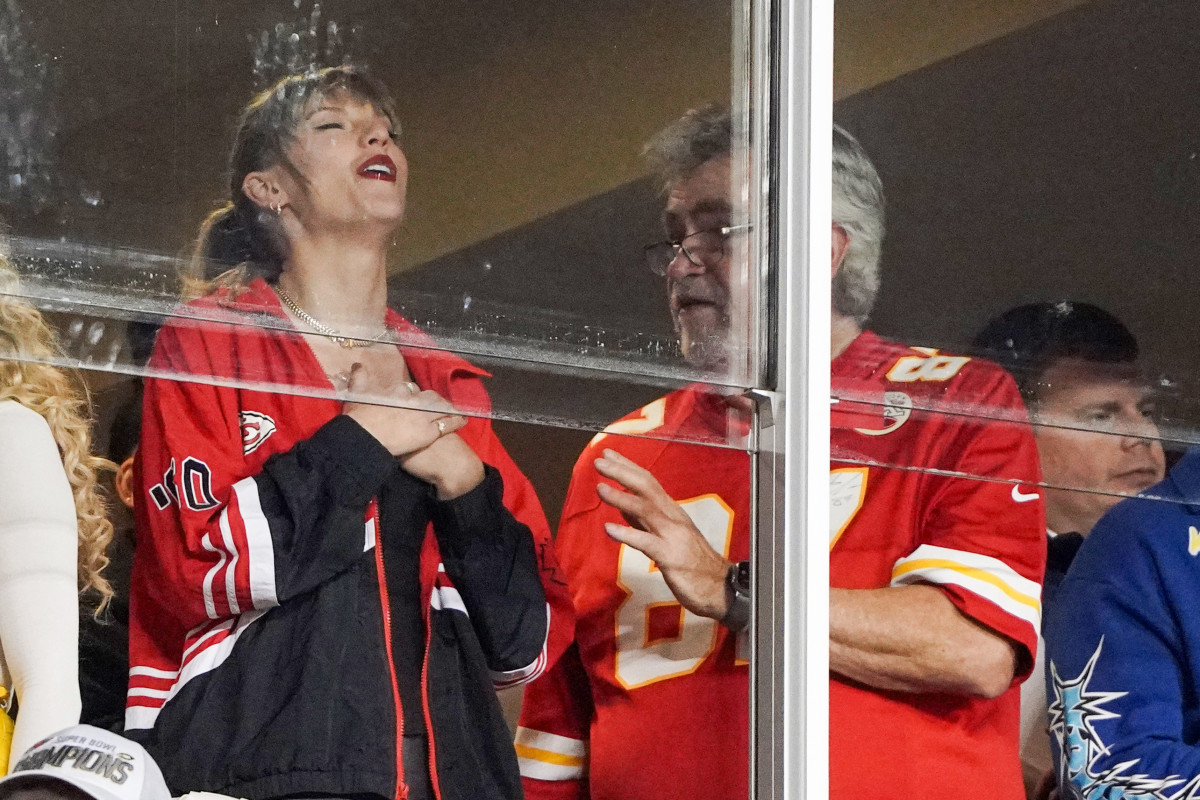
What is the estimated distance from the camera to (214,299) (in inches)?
60.5

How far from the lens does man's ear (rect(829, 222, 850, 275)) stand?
5.97ft

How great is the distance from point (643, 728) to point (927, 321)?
68cm

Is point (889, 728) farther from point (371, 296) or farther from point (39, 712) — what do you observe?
point (39, 712)

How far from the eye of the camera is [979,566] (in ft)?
5.98

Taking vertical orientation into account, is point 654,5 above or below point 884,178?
above

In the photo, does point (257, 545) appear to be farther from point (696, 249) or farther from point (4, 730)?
point (696, 249)

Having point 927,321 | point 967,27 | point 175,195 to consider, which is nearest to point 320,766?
point 175,195

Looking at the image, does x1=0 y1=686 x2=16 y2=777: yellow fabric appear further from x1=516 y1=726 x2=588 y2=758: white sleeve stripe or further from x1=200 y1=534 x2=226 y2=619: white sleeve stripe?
x1=516 y1=726 x2=588 y2=758: white sleeve stripe

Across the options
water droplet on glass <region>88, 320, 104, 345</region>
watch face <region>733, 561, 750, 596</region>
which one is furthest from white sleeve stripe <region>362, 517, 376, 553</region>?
watch face <region>733, 561, 750, 596</region>

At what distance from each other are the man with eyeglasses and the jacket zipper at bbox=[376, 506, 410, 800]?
162 mm

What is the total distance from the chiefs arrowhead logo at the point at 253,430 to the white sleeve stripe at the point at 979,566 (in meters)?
0.81

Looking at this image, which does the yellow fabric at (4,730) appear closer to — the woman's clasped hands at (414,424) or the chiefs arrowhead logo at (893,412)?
→ the woman's clasped hands at (414,424)

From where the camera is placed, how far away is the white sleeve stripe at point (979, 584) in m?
1.79

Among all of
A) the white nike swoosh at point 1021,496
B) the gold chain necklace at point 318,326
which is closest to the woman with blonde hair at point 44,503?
the gold chain necklace at point 318,326
